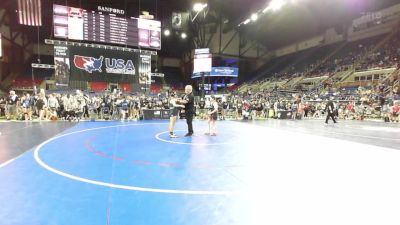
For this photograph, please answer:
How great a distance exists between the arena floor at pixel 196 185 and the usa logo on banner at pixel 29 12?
583 inches

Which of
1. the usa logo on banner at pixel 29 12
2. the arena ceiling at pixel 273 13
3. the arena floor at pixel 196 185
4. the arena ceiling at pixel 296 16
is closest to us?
the arena floor at pixel 196 185

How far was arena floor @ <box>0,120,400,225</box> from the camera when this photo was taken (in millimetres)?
3367

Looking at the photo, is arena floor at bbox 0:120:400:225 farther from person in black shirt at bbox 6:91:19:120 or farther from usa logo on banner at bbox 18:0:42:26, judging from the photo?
usa logo on banner at bbox 18:0:42:26

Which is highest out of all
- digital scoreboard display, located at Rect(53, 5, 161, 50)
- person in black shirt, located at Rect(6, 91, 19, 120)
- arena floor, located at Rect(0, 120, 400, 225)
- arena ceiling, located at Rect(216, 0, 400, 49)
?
arena ceiling, located at Rect(216, 0, 400, 49)

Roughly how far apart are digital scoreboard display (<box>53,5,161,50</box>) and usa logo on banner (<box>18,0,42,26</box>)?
1503 millimetres

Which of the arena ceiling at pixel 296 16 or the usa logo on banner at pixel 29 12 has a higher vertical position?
the arena ceiling at pixel 296 16

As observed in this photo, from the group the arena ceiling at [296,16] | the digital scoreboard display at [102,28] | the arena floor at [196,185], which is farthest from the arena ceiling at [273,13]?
the arena floor at [196,185]

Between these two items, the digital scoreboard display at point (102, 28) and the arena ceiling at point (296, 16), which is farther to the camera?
the arena ceiling at point (296, 16)

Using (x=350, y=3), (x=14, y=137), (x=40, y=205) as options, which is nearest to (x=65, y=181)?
(x=40, y=205)

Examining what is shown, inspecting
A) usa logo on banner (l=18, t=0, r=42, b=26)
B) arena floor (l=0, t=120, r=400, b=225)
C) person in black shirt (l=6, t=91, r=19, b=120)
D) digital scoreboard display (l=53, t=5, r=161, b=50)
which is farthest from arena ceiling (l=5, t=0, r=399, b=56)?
arena floor (l=0, t=120, r=400, b=225)

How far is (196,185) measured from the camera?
451 centimetres

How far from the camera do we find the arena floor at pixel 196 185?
133 inches

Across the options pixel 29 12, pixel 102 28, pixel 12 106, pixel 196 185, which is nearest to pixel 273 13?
pixel 102 28

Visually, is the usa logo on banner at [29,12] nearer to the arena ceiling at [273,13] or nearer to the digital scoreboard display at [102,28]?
the digital scoreboard display at [102,28]
